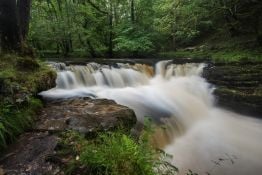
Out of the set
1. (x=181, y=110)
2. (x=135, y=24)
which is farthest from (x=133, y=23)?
(x=181, y=110)

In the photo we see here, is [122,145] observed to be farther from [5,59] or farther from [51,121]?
[5,59]

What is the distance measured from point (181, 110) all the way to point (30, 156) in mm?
4665

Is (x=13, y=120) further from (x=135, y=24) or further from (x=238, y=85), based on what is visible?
(x=135, y=24)

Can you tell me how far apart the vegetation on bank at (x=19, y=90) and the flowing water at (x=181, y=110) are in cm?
73

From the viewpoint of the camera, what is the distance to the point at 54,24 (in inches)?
580

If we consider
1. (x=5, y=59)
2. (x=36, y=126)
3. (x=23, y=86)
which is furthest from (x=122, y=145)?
(x=5, y=59)

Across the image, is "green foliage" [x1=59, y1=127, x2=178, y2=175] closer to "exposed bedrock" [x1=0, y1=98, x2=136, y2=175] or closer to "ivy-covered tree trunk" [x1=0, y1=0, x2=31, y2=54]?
"exposed bedrock" [x1=0, y1=98, x2=136, y2=175]

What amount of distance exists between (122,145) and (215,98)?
608 cm

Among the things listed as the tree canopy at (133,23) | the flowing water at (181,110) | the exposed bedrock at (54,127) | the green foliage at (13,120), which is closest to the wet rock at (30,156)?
the exposed bedrock at (54,127)

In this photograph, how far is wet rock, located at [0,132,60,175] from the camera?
3.15 m

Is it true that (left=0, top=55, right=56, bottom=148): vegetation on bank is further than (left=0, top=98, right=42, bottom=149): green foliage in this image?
Yes

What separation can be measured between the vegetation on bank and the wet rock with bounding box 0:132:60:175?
191 mm

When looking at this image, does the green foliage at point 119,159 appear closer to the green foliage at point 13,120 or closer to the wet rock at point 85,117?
the wet rock at point 85,117

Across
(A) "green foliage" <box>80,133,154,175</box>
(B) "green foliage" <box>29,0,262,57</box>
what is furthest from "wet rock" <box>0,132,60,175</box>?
(B) "green foliage" <box>29,0,262,57</box>
